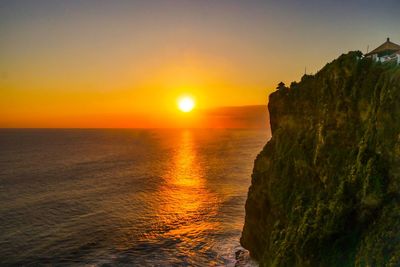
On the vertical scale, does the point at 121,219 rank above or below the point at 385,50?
below

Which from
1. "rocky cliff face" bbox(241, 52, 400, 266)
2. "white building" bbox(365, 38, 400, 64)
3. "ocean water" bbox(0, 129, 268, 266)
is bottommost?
"ocean water" bbox(0, 129, 268, 266)

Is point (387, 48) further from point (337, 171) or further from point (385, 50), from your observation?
point (337, 171)

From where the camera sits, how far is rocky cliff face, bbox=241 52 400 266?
749 inches

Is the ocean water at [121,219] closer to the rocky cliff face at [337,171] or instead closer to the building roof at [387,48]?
the rocky cliff face at [337,171]

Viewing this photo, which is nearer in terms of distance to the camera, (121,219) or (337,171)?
(337,171)

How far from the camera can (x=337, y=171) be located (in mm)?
22438

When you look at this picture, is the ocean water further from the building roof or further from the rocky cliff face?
the building roof

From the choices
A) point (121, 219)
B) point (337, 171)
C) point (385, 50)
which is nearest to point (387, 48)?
point (385, 50)

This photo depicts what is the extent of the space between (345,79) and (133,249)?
99.0 ft

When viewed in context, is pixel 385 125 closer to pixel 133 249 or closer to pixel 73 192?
pixel 133 249

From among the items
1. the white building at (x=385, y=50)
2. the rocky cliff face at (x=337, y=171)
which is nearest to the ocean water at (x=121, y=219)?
the rocky cliff face at (x=337, y=171)

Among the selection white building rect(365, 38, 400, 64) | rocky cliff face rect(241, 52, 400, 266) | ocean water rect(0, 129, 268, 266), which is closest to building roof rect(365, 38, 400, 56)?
white building rect(365, 38, 400, 64)

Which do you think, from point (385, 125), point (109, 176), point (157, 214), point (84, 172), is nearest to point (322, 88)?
point (385, 125)

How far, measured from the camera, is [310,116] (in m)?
26.6
